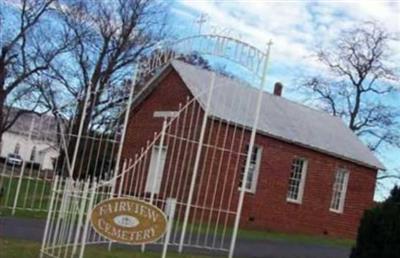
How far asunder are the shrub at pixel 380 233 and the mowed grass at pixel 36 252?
311 centimetres

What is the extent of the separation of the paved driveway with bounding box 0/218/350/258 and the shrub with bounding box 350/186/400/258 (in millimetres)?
3209

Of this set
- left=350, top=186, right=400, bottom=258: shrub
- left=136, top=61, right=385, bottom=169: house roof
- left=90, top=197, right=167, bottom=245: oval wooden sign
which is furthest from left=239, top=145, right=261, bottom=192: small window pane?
left=90, top=197, right=167, bottom=245: oval wooden sign

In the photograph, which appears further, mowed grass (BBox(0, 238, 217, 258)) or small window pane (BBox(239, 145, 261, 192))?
small window pane (BBox(239, 145, 261, 192))

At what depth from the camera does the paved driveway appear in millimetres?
14961

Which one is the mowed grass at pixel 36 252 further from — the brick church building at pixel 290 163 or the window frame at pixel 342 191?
the window frame at pixel 342 191

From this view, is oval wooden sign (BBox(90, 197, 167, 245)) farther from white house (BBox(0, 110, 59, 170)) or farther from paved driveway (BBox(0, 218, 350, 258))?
white house (BBox(0, 110, 59, 170))

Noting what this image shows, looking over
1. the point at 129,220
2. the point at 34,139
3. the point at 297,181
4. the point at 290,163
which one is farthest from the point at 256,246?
the point at 297,181

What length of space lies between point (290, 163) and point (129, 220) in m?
19.2

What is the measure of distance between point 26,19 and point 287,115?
20436 millimetres

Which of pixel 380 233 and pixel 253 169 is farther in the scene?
pixel 253 169

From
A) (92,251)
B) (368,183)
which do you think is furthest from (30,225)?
(368,183)

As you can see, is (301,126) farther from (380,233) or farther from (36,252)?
(36,252)

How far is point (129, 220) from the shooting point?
10031 millimetres

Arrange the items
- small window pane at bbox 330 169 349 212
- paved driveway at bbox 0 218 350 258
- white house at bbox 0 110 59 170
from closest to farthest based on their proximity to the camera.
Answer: paved driveway at bbox 0 218 350 258 → white house at bbox 0 110 59 170 → small window pane at bbox 330 169 349 212
